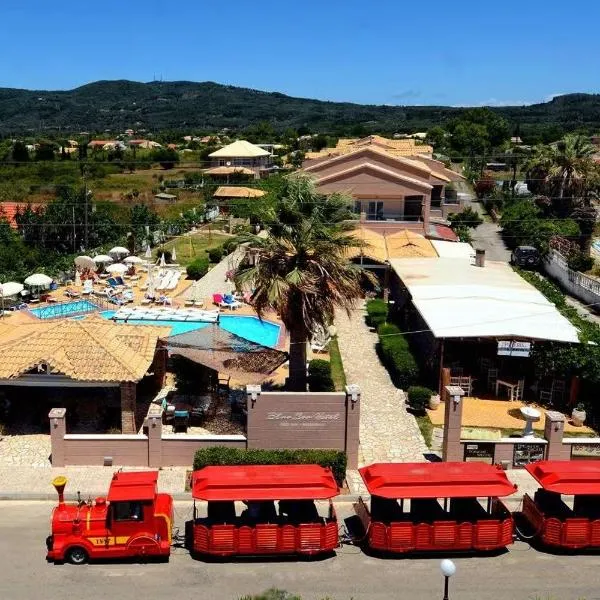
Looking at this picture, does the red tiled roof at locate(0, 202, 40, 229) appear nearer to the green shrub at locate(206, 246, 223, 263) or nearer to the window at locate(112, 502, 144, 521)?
the green shrub at locate(206, 246, 223, 263)

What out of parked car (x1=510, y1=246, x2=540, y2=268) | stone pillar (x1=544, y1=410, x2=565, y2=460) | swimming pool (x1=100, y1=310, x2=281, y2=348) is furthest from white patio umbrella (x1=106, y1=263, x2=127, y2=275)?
stone pillar (x1=544, y1=410, x2=565, y2=460)

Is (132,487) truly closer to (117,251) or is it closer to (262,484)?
(262,484)

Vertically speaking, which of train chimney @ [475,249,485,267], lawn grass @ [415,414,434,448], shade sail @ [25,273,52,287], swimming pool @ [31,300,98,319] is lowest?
lawn grass @ [415,414,434,448]

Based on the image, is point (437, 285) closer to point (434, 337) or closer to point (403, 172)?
point (434, 337)

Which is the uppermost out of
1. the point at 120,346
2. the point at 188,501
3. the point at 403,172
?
the point at 403,172

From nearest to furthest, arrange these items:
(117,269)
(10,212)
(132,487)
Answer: (132,487) → (117,269) → (10,212)

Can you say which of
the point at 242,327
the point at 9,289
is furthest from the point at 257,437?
the point at 9,289

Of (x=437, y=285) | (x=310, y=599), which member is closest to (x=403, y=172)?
(x=437, y=285)
